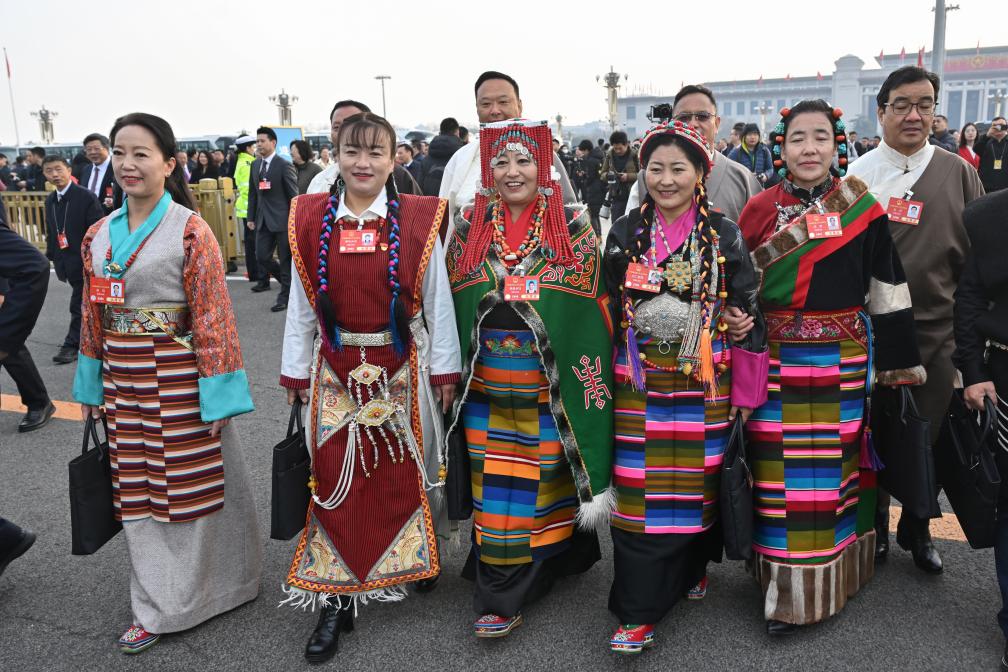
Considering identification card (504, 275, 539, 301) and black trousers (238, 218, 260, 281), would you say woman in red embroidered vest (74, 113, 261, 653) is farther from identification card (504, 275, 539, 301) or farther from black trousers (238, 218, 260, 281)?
black trousers (238, 218, 260, 281)

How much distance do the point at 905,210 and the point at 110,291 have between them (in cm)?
324

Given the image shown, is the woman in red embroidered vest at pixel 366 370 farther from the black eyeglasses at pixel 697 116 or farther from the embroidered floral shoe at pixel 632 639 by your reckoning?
the black eyeglasses at pixel 697 116

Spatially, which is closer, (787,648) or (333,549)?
(787,648)

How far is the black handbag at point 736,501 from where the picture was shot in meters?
2.76

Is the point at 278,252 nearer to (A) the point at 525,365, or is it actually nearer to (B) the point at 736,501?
(A) the point at 525,365

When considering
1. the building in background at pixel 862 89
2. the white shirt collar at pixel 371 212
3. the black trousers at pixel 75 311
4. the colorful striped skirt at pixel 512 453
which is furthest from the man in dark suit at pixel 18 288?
the building in background at pixel 862 89

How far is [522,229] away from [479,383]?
61 cm

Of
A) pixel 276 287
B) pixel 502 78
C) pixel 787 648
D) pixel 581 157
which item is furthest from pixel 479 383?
pixel 581 157

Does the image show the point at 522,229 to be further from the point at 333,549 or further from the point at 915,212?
the point at 915,212

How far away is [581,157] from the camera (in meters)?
16.2

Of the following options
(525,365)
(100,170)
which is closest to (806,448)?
(525,365)

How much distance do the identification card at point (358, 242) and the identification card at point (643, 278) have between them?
938mm

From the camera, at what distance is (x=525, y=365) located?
115 inches

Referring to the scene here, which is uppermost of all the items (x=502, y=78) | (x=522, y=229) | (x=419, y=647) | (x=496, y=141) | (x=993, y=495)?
(x=502, y=78)
